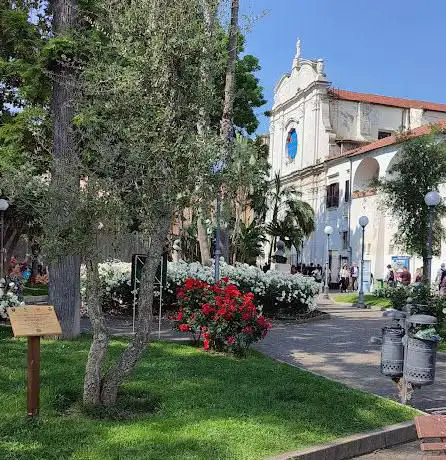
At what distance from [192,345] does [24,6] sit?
7279mm

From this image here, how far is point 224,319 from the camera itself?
936 cm

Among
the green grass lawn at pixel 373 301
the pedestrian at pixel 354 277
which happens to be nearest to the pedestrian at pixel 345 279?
the pedestrian at pixel 354 277

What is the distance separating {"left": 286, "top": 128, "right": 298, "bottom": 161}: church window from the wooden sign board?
44301mm

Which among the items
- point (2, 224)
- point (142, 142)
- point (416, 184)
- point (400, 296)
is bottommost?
point (400, 296)

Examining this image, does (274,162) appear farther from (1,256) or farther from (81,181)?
(81,181)

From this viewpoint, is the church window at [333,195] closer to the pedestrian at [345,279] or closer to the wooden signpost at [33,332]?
the pedestrian at [345,279]

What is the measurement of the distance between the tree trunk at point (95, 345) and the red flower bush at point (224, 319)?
3.59m

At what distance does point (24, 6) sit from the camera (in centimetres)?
1180

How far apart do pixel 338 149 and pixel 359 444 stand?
130 feet

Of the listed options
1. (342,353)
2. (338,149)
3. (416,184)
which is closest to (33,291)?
(416,184)

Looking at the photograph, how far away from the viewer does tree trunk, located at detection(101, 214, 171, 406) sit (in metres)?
5.84

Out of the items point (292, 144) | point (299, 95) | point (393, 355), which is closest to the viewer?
point (393, 355)

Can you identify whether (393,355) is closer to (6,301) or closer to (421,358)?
(421,358)

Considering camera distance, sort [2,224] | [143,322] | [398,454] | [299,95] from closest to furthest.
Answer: [398,454], [143,322], [2,224], [299,95]
